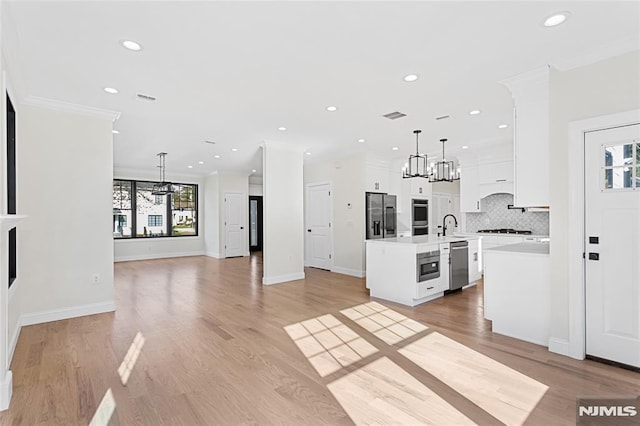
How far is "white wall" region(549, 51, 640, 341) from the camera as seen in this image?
2781 millimetres

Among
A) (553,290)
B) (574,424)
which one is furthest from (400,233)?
(574,424)

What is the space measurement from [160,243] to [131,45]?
835 centimetres

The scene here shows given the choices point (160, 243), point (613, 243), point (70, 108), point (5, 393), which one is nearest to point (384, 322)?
point (613, 243)

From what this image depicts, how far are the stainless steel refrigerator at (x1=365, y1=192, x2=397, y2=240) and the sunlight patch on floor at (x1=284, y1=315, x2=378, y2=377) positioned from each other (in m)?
3.50

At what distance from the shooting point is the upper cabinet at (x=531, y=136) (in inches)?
125

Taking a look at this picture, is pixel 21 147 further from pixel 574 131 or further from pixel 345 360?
pixel 574 131

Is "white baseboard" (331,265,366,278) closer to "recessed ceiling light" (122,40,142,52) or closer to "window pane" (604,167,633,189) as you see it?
"window pane" (604,167,633,189)

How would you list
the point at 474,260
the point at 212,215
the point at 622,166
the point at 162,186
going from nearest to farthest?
the point at 622,166, the point at 474,260, the point at 162,186, the point at 212,215

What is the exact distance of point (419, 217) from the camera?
8.57 m

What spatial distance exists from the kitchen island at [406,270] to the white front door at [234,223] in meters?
6.14

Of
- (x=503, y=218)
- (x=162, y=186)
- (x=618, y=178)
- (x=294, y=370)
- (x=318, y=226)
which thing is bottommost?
(x=294, y=370)

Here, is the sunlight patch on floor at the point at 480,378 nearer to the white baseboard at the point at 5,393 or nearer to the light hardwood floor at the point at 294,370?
the light hardwood floor at the point at 294,370

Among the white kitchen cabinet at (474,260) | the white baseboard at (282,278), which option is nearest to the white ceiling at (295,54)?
the white kitchen cabinet at (474,260)

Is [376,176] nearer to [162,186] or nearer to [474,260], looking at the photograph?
[474,260]
